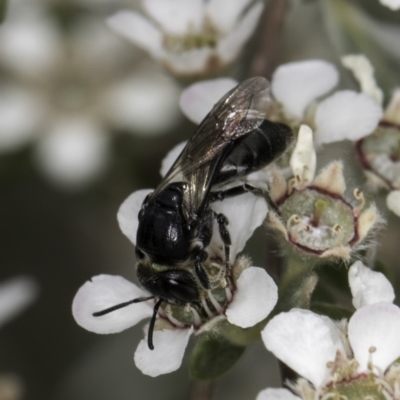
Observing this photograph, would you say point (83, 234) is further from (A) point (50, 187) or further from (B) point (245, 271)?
(B) point (245, 271)

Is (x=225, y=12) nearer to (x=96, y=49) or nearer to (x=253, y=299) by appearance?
(x=253, y=299)

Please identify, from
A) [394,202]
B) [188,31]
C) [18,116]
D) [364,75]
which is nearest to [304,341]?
[394,202]

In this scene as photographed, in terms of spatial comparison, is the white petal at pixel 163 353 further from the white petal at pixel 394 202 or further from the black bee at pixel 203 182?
the white petal at pixel 394 202

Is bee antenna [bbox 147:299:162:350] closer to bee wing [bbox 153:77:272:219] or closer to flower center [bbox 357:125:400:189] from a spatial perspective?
bee wing [bbox 153:77:272:219]

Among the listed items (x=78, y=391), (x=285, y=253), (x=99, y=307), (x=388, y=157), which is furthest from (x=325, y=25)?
(x=78, y=391)

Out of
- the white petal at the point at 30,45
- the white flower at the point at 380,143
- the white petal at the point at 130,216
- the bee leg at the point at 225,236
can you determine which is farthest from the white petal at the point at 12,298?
the white petal at the point at 30,45

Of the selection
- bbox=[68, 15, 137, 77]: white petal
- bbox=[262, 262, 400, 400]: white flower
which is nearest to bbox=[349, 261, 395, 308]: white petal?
bbox=[262, 262, 400, 400]: white flower
